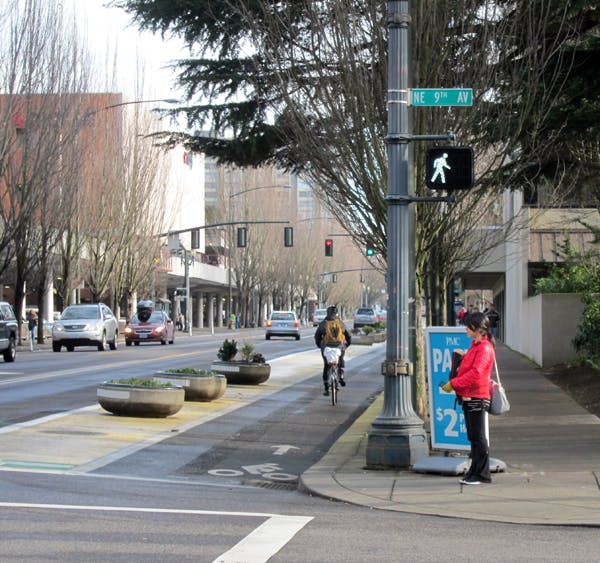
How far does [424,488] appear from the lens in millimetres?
9961

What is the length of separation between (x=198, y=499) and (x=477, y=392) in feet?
9.48

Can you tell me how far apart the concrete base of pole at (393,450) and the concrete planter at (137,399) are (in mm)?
5440

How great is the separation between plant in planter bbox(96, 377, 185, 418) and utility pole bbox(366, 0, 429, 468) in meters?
5.36

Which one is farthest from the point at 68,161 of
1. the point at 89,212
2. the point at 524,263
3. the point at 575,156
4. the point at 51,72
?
the point at 575,156

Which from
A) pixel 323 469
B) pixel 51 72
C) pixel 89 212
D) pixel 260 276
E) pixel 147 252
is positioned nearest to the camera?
pixel 323 469

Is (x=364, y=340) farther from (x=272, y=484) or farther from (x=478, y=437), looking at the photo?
(x=478, y=437)

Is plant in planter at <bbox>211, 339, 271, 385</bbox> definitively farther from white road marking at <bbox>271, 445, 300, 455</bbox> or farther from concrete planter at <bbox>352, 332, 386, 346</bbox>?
concrete planter at <bbox>352, 332, 386, 346</bbox>

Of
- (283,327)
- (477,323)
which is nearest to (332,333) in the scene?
(477,323)

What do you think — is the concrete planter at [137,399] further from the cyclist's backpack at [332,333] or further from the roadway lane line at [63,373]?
the roadway lane line at [63,373]

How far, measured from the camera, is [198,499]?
933 centimetres

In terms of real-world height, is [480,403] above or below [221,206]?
below

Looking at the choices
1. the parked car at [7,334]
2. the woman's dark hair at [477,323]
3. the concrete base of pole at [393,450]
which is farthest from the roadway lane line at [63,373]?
the woman's dark hair at [477,323]

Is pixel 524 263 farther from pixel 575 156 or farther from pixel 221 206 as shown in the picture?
pixel 221 206

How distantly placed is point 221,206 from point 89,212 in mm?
32739
